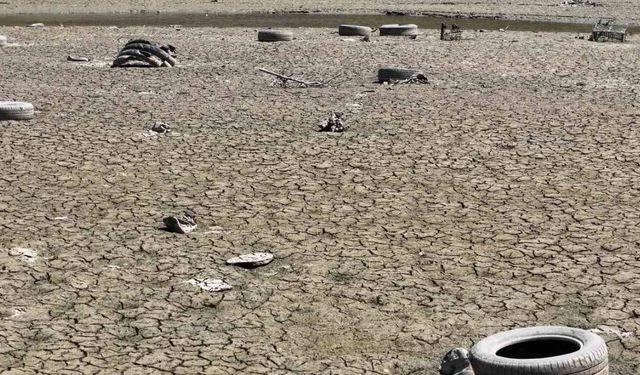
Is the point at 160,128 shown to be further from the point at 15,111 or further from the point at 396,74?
the point at 396,74

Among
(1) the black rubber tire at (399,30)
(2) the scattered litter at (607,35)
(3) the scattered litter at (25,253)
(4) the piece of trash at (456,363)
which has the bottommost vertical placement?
(1) the black rubber tire at (399,30)

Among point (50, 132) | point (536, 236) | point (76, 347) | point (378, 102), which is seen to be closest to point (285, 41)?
point (378, 102)

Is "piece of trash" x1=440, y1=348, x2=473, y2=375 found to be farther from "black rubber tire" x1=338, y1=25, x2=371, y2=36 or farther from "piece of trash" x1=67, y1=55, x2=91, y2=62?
"black rubber tire" x1=338, y1=25, x2=371, y2=36

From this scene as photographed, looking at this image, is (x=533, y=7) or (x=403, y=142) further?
(x=533, y=7)

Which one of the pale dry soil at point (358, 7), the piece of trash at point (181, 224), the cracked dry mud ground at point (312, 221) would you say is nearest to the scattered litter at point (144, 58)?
the cracked dry mud ground at point (312, 221)

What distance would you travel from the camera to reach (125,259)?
921 cm

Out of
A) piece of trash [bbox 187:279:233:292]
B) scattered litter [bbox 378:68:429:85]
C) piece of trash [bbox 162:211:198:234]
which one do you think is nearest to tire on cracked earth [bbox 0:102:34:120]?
piece of trash [bbox 162:211:198:234]

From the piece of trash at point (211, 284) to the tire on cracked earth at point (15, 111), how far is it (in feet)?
23.5

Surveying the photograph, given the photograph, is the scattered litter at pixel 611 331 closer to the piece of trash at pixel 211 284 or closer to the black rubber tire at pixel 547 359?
the black rubber tire at pixel 547 359

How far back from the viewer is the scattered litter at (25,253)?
9.19 meters

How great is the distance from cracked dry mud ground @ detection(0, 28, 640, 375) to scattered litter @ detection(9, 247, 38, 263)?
0.08 ft

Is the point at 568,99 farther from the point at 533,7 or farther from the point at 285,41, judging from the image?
the point at 533,7

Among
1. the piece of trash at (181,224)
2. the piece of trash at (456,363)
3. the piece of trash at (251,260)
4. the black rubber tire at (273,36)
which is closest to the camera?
the piece of trash at (456,363)

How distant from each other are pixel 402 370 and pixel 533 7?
119ft
